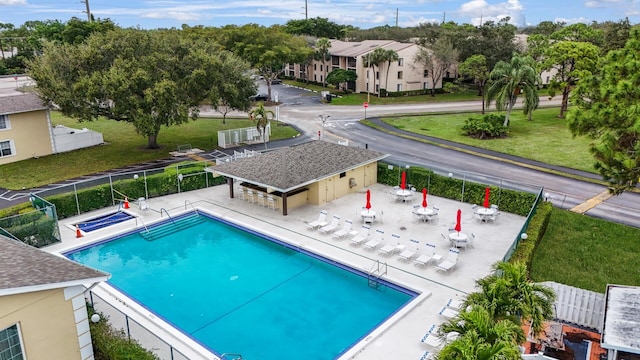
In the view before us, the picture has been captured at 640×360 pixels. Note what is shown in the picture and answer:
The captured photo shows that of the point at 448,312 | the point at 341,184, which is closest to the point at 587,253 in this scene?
the point at 448,312

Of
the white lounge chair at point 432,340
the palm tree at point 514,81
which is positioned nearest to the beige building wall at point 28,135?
the white lounge chair at point 432,340

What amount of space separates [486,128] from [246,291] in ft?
113

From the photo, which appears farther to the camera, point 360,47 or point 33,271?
point 360,47

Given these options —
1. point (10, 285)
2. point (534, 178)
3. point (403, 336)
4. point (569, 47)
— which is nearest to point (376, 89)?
point (569, 47)

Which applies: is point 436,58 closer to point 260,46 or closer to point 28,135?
point 260,46

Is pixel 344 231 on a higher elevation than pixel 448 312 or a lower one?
higher

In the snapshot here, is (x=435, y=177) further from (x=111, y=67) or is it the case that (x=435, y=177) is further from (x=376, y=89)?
(x=376, y=89)

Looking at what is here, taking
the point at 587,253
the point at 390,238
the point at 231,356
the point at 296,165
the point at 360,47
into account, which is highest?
the point at 360,47

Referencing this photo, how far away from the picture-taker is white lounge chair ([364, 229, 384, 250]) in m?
23.6

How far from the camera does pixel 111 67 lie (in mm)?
36906

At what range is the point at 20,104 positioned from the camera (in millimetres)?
39062

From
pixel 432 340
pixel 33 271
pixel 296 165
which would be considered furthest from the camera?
pixel 296 165

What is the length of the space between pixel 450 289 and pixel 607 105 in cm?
995

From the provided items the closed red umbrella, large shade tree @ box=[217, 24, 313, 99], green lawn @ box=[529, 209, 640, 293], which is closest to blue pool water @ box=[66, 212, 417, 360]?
green lawn @ box=[529, 209, 640, 293]
